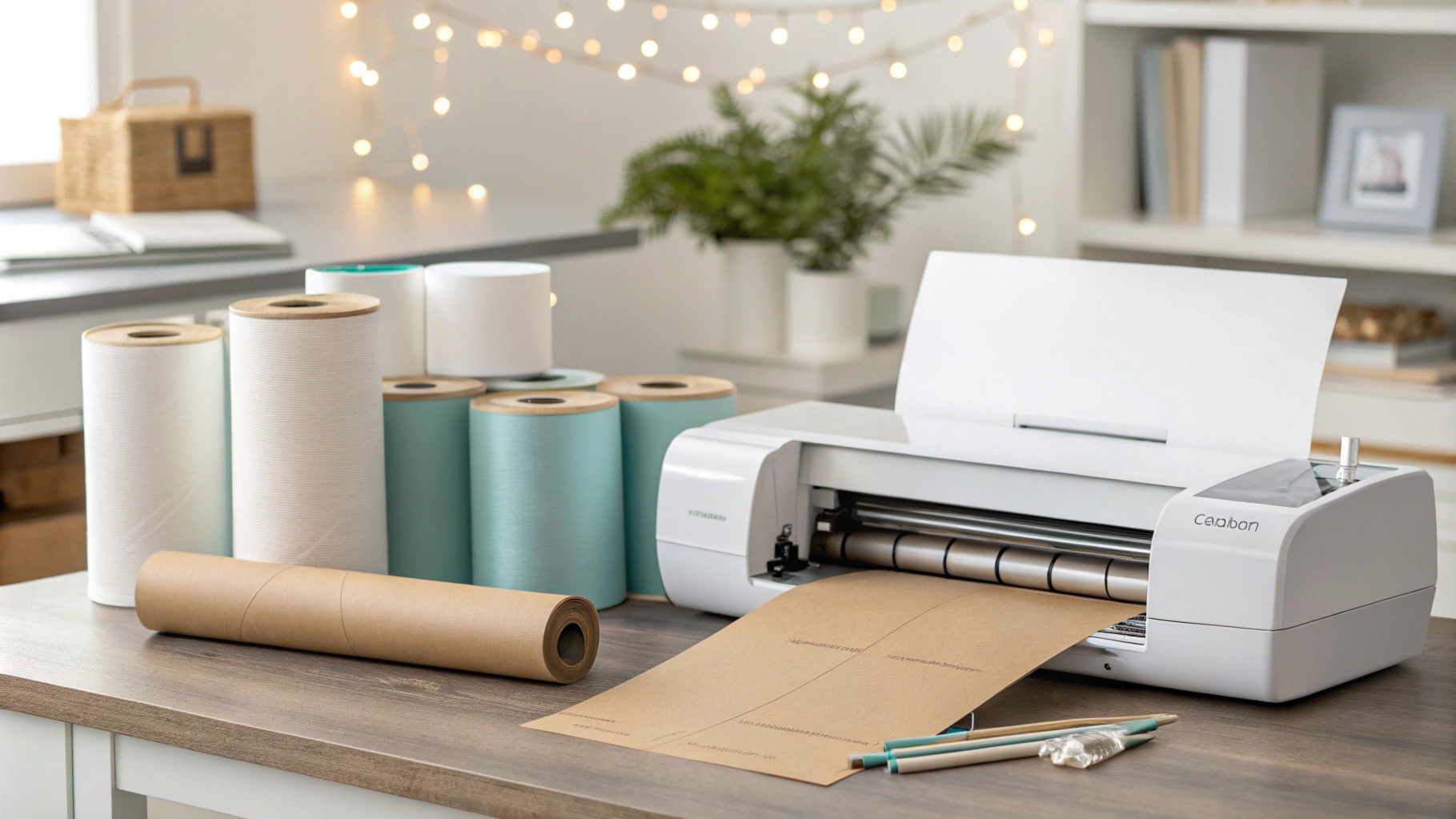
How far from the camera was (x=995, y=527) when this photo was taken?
117 cm

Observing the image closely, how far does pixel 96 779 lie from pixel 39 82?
2021 mm

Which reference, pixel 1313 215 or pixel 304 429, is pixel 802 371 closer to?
pixel 1313 215

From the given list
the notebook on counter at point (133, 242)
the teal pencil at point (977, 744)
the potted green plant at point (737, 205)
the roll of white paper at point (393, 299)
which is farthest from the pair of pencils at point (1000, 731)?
the potted green plant at point (737, 205)

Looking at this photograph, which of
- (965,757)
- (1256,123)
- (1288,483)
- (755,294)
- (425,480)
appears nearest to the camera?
(965,757)

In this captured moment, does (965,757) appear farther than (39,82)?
No

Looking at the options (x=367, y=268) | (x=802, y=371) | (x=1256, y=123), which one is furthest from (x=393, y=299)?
(x=1256, y=123)

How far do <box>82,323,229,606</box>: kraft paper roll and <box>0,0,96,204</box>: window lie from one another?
1.66 meters

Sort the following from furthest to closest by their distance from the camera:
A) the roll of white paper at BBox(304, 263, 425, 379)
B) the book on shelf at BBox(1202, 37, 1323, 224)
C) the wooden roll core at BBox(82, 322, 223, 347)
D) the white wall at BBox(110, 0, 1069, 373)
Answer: the white wall at BBox(110, 0, 1069, 373), the book on shelf at BBox(1202, 37, 1323, 224), the roll of white paper at BBox(304, 263, 425, 379), the wooden roll core at BBox(82, 322, 223, 347)

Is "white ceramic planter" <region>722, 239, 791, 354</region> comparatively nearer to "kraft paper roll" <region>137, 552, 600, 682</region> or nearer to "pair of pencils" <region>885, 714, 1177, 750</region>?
"kraft paper roll" <region>137, 552, 600, 682</region>

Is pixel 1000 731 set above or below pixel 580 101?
below

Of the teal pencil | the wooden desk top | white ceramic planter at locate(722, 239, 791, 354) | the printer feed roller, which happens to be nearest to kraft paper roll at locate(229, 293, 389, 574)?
the wooden desk top

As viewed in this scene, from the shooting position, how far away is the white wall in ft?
9.84

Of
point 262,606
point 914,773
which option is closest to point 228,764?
point 262,606

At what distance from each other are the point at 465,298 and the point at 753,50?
6.98 feet
